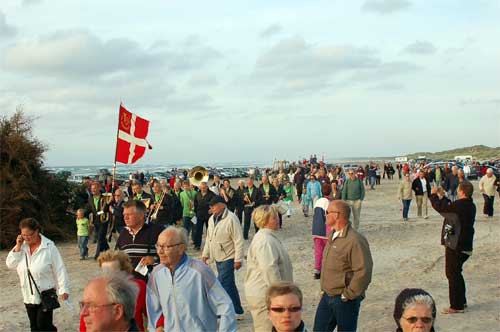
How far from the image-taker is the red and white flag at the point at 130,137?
11.0m

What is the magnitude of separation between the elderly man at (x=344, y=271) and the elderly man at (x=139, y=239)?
1708 millimetres

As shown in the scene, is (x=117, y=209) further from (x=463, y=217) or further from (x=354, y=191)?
(x=354, y=191)

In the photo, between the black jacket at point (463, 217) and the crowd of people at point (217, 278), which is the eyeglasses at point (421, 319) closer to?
the crowd of people at point (217, 278)

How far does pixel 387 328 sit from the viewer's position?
6.87 m

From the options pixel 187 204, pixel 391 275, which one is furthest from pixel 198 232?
pixel 391 275

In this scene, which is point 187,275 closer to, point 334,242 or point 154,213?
point 334,242

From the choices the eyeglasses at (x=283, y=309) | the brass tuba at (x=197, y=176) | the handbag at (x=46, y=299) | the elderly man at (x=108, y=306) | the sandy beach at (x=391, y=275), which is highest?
the brass tuba at (x=197, y=176)

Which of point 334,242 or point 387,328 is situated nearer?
point 334,242

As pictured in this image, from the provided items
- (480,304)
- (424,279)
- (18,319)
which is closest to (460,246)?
(480,304)

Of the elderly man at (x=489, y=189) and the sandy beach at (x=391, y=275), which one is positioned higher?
the elderly man at (x=489, y=189)

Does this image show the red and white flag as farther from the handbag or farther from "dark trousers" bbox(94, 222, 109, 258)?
the handbag

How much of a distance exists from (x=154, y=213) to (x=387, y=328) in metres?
5.83

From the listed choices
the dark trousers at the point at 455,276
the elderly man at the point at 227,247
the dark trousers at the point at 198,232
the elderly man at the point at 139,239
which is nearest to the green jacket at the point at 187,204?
the dark trousers at the point at 198,232

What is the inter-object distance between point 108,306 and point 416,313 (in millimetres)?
1717
